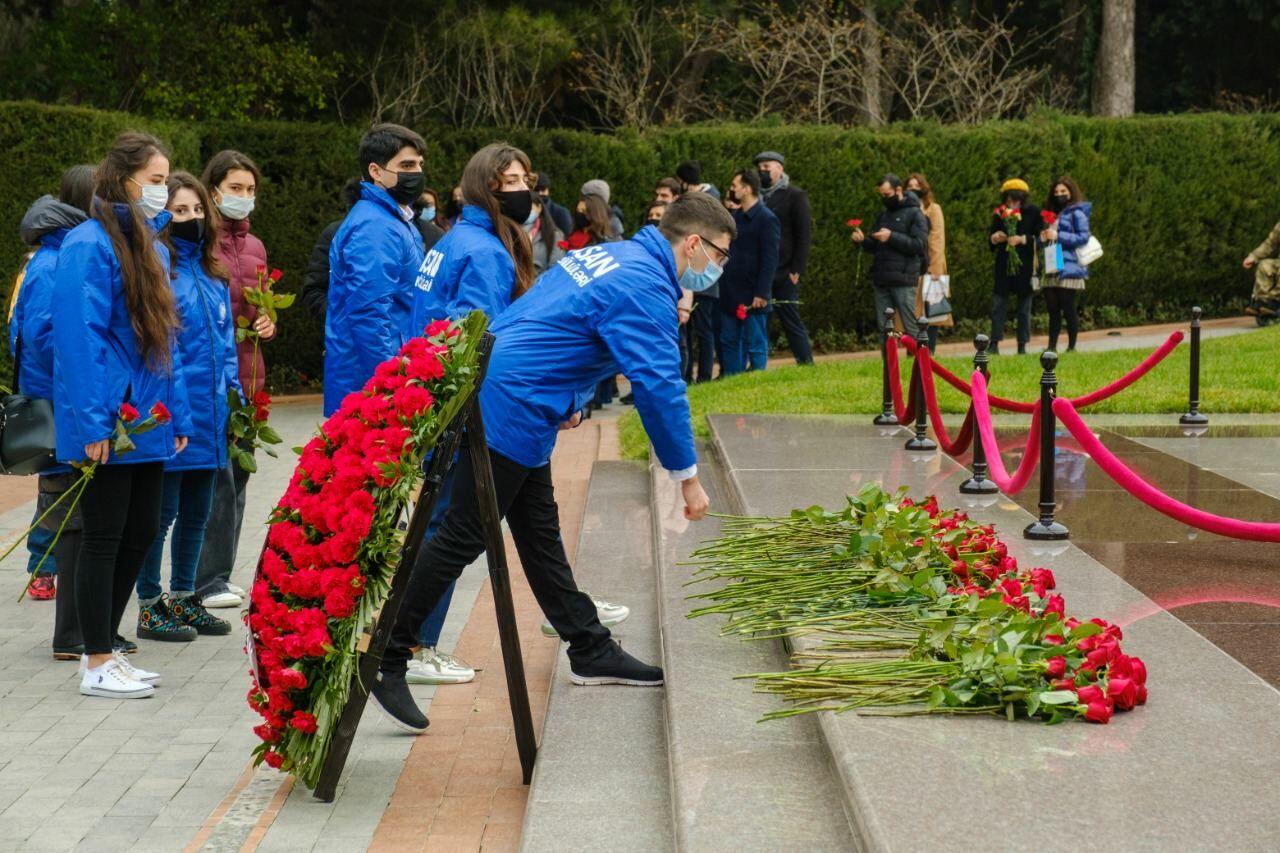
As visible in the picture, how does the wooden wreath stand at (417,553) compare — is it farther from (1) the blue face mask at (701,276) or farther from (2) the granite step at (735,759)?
(1) the blue face mask at (701,276)

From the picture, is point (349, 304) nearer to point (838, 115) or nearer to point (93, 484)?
point (93, 484)

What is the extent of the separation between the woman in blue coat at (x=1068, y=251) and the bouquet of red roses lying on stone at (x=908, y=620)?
9.96 metres

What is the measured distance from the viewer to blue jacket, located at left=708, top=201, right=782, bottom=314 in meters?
13.2

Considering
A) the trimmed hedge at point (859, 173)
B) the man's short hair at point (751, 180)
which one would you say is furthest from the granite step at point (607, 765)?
the trimmed hedge at point (859, 173)

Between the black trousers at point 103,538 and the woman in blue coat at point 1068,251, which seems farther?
the woman in blue coat at point 1068,251

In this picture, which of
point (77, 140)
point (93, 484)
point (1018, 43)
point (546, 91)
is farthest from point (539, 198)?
point (1018, 43)

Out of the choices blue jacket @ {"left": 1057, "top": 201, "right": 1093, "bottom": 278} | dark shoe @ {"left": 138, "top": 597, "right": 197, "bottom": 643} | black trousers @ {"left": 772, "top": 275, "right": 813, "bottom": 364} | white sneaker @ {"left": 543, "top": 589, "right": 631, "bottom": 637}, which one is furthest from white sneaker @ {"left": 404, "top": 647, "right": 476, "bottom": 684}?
blue jacket @ {"left": 1057, "top": 201, "right": 1093, "bottom": 278}

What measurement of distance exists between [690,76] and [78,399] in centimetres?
2110

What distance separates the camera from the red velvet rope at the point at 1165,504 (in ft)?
18.0

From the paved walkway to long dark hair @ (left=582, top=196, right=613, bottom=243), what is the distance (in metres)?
6.83

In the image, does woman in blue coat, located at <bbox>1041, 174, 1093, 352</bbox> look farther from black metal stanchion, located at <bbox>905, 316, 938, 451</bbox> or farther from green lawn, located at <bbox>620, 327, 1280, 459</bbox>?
black metal stanchion, located at <bbox>905, 316, 938, 451</bbox>

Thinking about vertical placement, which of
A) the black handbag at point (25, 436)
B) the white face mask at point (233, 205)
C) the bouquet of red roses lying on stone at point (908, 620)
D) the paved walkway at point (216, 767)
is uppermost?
the white face mask at point (233, 205)

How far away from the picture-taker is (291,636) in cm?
448

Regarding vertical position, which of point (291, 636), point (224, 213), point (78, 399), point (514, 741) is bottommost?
point (514, 741)
